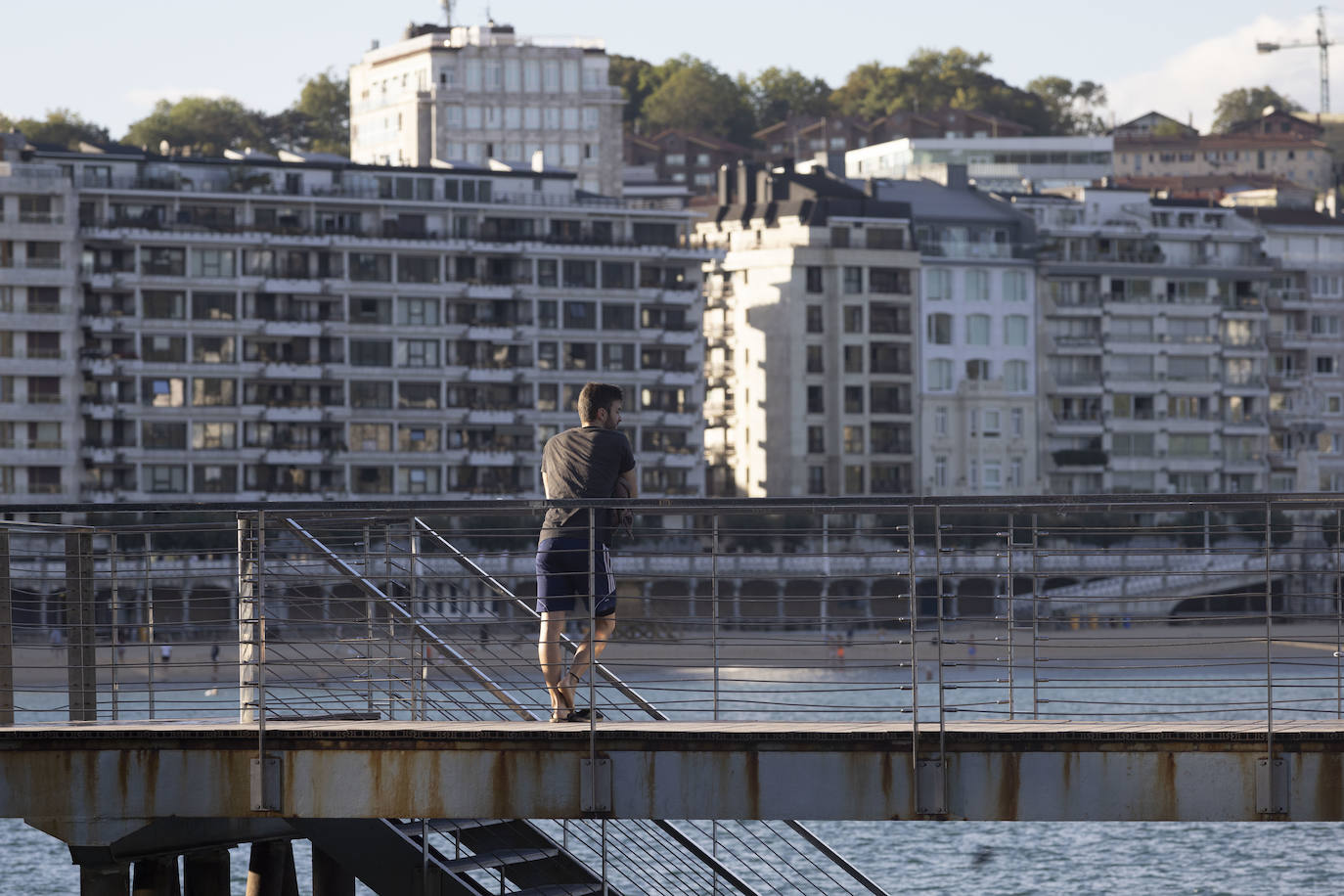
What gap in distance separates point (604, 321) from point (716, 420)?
11019 millimetres

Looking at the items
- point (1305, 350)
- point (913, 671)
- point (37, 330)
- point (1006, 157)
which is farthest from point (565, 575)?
point (1006, 157)

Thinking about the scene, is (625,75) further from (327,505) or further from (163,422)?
(327,505)

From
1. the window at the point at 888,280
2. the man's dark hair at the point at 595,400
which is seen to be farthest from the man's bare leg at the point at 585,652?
the window at the point at 888,280

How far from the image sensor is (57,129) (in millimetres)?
141250

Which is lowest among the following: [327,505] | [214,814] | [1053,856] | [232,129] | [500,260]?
[1053,856]

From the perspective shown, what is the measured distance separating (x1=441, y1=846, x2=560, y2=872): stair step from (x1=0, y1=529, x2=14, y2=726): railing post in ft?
Result: 7.38

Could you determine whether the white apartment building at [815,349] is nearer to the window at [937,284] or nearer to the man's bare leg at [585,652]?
the window at [937,284]

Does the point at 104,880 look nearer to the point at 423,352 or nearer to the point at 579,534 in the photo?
the point at 579,534

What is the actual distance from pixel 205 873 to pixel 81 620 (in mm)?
2090

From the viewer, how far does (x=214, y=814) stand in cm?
1055

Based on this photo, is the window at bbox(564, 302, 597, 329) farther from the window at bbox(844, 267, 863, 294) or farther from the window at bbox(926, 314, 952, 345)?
the window at bbox(926, 314, 952, 345)

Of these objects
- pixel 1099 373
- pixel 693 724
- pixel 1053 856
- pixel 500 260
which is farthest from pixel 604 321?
pixel 693 724

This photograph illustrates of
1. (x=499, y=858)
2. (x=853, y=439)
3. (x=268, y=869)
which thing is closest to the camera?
(x=499, y=858)

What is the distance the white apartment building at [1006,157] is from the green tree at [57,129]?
155 ft
